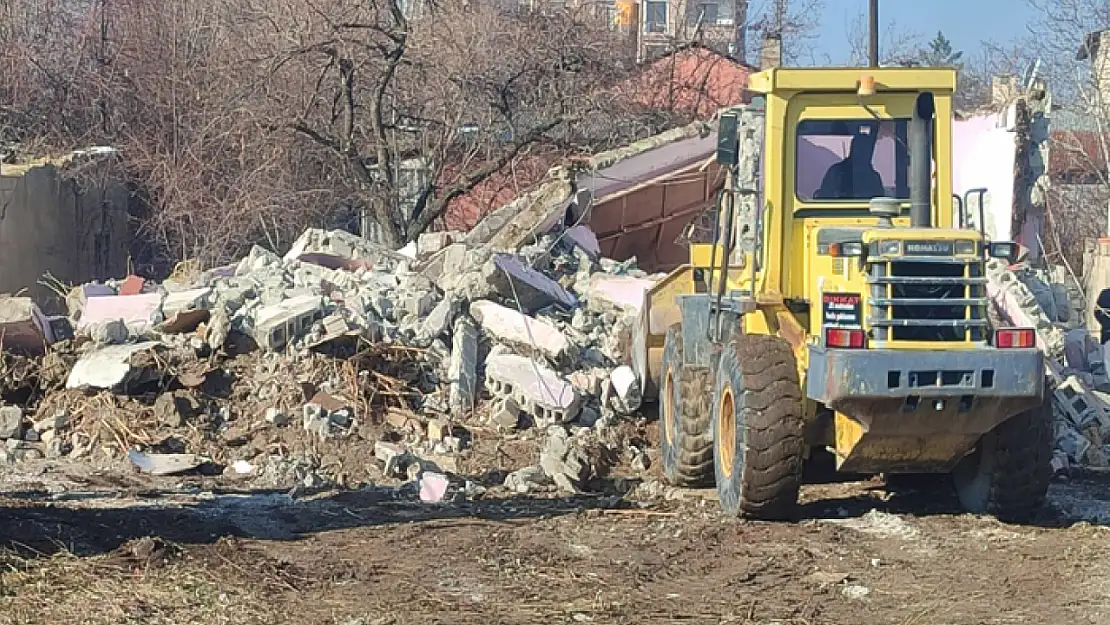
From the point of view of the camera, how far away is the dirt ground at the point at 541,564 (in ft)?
21.1

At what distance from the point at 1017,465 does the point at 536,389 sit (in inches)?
166

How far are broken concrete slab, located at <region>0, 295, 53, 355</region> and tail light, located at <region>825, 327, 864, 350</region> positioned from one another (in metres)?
7.25

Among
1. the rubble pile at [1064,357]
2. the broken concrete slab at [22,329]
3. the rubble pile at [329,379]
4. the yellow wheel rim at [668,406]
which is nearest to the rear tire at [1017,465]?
the rubble pile at [1064,357]

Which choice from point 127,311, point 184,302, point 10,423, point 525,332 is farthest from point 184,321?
point 525,332

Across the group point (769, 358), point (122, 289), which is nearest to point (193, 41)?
point (122, 289)

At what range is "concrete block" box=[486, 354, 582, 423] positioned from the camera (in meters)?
11.3

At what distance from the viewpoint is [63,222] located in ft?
61.7

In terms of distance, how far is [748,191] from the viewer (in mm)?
8594

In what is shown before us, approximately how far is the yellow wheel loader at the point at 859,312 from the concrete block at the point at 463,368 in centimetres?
283

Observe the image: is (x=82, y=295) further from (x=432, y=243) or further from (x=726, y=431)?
(x=726, y=431)

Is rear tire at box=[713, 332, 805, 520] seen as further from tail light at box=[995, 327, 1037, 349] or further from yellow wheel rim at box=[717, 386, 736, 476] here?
tail light at box=[995, 327, 1037, 349]

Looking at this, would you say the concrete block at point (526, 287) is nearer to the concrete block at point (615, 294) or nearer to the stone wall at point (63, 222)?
the concrete block at point (615, 294)

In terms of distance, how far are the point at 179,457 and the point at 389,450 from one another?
5.06ft

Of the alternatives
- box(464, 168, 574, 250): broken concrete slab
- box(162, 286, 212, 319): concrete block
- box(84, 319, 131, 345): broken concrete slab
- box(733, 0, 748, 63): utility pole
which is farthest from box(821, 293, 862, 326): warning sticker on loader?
box(733, 0, 748, 63): utility pole
